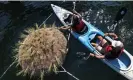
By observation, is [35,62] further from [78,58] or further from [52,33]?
[78,58]

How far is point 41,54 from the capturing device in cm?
1048

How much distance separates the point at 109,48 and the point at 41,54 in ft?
7.83

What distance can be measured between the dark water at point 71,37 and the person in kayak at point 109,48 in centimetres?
65

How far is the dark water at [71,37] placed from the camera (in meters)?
11.4

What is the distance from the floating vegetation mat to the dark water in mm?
605

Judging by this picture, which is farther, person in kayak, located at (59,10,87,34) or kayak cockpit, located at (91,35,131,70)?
person in kayak, located at (59,10,87,34)

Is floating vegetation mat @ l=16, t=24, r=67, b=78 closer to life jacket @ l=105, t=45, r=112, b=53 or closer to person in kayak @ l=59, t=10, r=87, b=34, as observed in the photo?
person in kayak @ l=59, t=10, r=87, b=34

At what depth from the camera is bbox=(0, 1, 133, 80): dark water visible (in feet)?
37.4

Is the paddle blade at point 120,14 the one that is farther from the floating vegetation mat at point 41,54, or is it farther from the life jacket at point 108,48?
the floating vegetation mat at point 41,54

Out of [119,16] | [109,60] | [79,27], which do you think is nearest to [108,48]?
[109,60]

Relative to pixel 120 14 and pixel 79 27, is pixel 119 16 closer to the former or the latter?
pixel 120 14

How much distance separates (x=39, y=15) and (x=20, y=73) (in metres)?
3.32

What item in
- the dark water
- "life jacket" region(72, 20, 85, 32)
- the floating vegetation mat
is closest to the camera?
the floating vegetation mat

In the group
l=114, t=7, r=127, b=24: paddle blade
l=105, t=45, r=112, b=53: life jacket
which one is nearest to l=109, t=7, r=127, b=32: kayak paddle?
l=114, t=7, r=127, b=24: paddle blade
